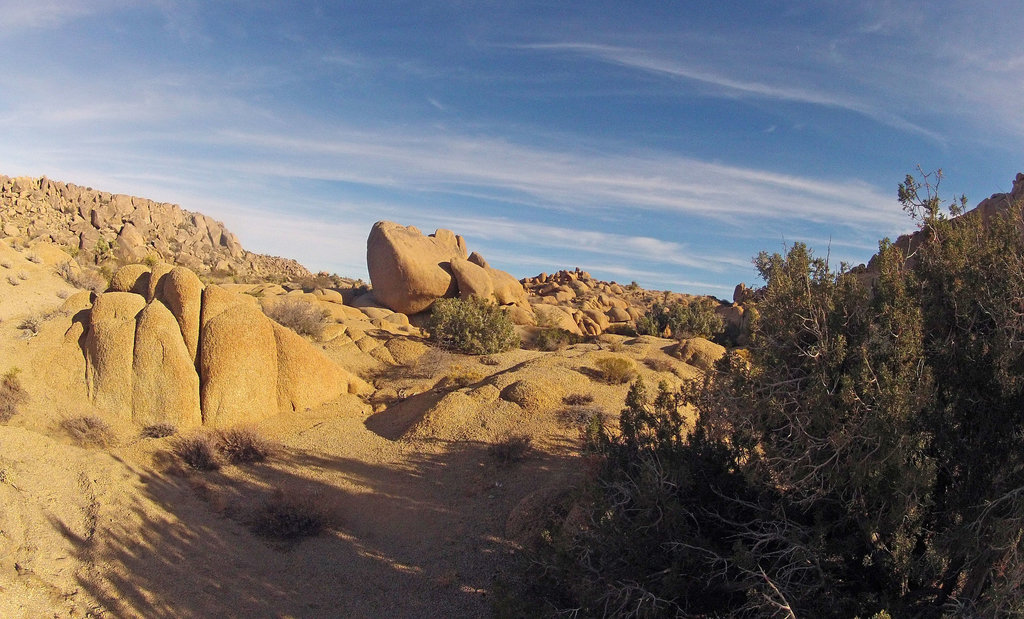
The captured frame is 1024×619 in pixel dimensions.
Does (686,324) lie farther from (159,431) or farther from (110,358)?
(110,358)

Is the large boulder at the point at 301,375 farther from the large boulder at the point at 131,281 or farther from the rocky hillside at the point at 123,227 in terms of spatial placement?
the rocky hillside at the point at 123,227

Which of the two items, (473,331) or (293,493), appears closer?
(293,493)

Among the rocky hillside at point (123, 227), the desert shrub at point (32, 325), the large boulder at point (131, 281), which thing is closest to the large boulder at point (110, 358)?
the large boulder at point (131, 281)

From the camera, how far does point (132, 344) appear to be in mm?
11320

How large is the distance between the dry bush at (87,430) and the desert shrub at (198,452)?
3.75 feet

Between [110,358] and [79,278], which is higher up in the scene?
[79,278]

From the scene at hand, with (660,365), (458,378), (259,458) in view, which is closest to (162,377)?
(259,458)

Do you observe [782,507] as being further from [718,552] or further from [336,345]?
[336,345]

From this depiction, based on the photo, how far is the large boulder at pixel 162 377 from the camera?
11.1 metres

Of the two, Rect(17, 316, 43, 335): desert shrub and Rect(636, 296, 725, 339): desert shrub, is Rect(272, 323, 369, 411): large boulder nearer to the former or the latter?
Rect(17, 316, 43, 335): desert shrub

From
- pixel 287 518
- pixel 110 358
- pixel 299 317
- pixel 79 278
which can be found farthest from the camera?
pixel 79 278

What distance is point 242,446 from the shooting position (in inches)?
423

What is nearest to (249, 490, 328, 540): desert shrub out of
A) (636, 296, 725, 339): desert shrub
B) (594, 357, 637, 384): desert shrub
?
(594, 357, 637, 384): desert shrub

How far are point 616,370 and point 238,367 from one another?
8.60 metres
